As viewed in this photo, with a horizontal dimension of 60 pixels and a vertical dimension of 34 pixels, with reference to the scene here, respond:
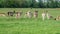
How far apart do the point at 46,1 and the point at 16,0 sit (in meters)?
20.1

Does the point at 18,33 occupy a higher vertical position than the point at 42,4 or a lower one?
higher

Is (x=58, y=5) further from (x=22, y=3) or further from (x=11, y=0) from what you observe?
(x=11, y=0)

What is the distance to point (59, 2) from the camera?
10894 centimetres

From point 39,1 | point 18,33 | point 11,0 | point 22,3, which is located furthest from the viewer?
point 39,1

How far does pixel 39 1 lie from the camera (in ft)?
352

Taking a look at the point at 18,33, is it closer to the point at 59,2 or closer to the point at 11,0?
the point at 11,0

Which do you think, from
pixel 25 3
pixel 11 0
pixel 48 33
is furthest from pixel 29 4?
pixel 48 33

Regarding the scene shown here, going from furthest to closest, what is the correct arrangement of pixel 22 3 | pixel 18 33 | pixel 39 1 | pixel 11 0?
pixel 39 1 → pixel 22 3 → pixel 11 0 → pixel 18 33

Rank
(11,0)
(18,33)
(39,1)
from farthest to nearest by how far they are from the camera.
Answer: (39,1)
(11,0)
(18,33)

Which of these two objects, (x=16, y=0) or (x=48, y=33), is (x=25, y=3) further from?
(x=48, y=33)

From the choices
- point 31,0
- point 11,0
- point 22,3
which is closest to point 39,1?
point 31,0

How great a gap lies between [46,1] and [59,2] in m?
7.64

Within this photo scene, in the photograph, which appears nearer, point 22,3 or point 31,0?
point 22,3

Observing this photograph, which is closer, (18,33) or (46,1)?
(18,33)
